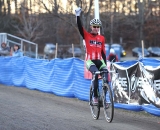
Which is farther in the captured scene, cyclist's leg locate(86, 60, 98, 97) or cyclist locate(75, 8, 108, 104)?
cyclist locate(75, 8, 108, 104)

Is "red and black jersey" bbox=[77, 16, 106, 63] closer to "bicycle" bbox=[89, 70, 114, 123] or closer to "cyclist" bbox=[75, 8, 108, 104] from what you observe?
"cyclist" bbox=[75, 8, 108, 104]

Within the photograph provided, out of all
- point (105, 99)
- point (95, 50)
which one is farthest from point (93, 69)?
point (105, 99)

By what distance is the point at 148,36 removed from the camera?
63281mm

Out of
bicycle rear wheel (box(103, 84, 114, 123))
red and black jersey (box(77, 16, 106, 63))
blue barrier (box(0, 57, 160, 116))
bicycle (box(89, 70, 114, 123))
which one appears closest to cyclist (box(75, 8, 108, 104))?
red and black jersey (box(77, 16, 106, 63))

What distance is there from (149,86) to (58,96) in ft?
15.1

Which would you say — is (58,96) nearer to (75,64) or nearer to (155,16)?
(75,64)

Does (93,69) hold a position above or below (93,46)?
below

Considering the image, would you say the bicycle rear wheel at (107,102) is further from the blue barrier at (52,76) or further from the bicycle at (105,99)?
the blue barrier at (52,76)

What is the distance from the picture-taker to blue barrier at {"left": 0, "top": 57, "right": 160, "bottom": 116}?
11.8m

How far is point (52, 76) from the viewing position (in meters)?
13.8

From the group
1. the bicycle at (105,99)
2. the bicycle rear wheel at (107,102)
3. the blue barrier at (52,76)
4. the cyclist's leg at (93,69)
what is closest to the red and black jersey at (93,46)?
the cyclist's leg at (93,69)

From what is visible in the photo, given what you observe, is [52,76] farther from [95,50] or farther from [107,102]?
[107,102]

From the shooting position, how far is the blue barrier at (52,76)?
11758 mm

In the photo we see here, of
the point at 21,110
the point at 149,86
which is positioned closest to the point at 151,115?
the point at 149,86
